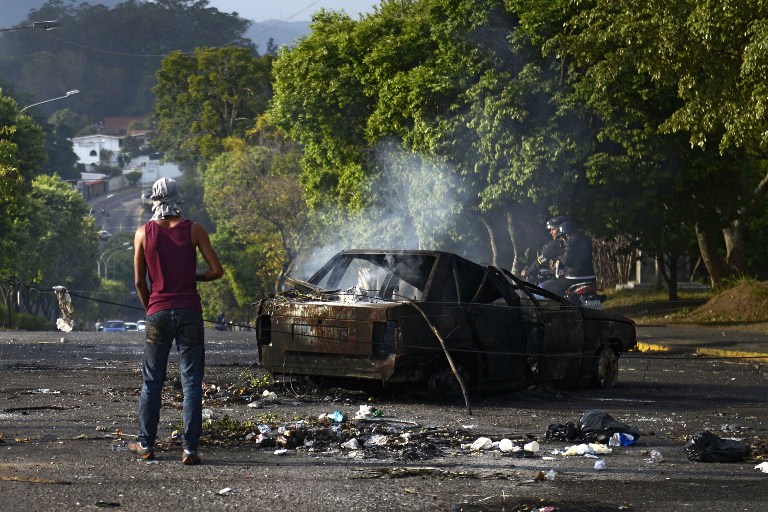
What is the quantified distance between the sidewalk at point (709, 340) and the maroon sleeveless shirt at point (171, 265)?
40.3ft

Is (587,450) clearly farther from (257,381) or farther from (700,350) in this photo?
(700,350)

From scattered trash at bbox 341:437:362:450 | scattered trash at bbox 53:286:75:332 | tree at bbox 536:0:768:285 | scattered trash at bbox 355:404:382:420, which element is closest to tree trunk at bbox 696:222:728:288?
tree at bbox 536:0:768:285

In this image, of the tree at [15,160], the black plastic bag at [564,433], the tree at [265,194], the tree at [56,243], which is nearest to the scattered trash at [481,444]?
the black plastic bag at [564,433]

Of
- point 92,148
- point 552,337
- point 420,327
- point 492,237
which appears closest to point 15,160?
point 492,237

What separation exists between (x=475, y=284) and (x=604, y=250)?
44608mm

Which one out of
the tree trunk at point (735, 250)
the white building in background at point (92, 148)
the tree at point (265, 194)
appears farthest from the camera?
the white building in background at point (92, 148)

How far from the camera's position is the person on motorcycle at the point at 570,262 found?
18.2 m

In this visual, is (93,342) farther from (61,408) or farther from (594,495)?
(594,495)

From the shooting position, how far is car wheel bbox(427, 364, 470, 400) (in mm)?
11758

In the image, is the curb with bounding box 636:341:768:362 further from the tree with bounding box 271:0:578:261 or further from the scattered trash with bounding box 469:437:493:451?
the scattered trash with bounding box 469:437:493:451

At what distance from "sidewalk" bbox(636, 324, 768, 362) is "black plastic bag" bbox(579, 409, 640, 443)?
976cm

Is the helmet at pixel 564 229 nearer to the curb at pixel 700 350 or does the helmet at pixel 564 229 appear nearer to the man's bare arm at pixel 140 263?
the curb at pixel 700 350

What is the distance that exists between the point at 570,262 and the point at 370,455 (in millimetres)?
10341

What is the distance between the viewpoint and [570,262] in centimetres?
1823
